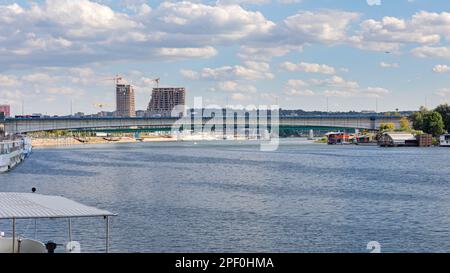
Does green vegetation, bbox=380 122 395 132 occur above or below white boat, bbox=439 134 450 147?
Result: above

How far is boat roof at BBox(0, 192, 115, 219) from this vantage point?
1619 centimetres

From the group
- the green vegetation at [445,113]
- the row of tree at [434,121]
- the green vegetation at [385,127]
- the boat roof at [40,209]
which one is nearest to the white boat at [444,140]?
the row of tree at [434,121]

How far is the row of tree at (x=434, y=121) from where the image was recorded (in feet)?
557

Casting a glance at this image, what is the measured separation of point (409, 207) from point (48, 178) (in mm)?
43994

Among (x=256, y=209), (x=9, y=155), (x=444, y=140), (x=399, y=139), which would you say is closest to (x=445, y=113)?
(x=444, y=140)

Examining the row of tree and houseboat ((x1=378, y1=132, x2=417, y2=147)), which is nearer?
houseboat ((x1=378, y1=132, x2=417, y2=147))

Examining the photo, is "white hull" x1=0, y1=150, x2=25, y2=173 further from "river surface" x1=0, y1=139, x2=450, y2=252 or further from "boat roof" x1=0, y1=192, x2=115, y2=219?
"boat roof" x1=0, y1=192, x2=115, y2=219

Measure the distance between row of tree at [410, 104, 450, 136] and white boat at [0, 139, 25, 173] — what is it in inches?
3982

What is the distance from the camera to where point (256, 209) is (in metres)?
45.4

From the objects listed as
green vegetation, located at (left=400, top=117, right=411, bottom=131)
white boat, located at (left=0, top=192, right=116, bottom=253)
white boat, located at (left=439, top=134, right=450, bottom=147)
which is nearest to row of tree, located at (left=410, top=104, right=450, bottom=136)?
green vegetation, located at (left=400, top=117, right=411, bottom=131)

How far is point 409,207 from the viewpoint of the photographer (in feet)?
150

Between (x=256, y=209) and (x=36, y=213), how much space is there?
2990 cm

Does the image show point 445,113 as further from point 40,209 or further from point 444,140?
point 40,209

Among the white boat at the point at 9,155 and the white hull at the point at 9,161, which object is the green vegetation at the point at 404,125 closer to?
the white boat at the point at 9,155
